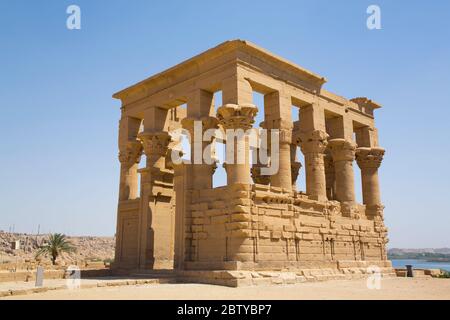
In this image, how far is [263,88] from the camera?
700 inches

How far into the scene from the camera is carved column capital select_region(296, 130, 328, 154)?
1930cm

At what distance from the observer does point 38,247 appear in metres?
55.5

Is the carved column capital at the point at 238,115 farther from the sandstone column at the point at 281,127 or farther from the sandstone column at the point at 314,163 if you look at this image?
the sandstone column at the point at 314,163

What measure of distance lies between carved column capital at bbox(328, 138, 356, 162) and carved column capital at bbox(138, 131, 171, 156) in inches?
316

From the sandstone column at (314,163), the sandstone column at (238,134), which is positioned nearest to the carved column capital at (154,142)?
the sandstone column at (238,134)

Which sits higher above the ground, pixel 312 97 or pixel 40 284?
pixel 312 97

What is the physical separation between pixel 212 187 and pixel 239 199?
2279 millimetres

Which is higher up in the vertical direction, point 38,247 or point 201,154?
point 201,154

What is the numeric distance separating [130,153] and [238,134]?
736 centimetres

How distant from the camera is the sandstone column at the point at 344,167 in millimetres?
21078

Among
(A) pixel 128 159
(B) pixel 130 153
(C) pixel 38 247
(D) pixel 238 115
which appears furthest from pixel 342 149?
(C) pixel 38 247

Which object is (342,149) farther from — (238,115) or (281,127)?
(238,115)
